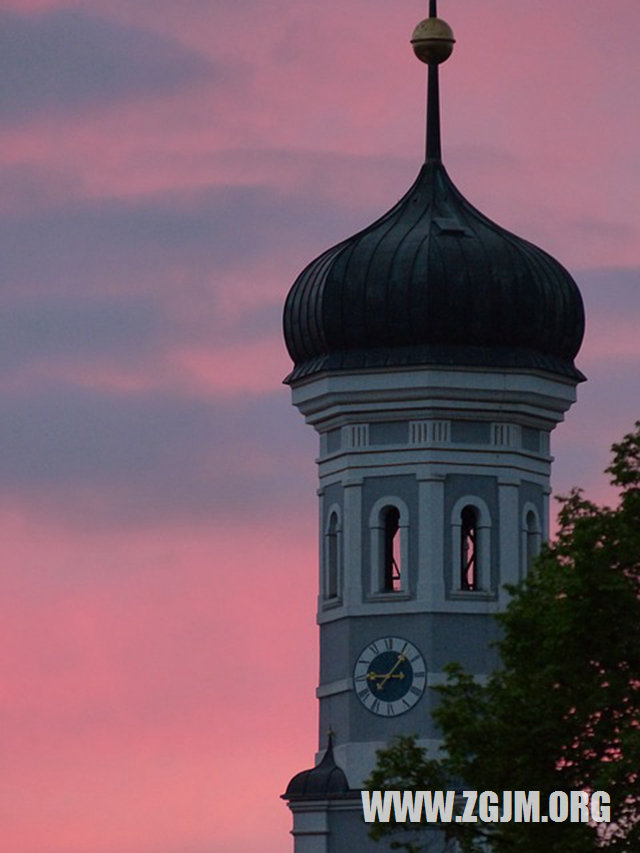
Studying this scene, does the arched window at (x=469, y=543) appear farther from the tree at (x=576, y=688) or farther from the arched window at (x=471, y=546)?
the tree at (x=576, y=688)

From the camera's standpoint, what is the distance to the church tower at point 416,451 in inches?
3664

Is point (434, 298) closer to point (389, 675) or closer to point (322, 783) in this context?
point (389, 675)

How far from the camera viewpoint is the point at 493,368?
93.6 m

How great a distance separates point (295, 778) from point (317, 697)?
1.87m

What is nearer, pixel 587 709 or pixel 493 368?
pixel 587 709

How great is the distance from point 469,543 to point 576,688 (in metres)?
25.0

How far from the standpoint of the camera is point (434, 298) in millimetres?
94062

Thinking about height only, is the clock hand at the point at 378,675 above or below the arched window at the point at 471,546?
below

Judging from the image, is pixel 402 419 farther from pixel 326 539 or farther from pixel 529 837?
pixel 529 837

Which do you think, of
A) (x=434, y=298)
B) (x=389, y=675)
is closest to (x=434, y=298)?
(x=434, y=298)

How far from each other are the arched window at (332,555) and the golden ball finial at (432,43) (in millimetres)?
8439

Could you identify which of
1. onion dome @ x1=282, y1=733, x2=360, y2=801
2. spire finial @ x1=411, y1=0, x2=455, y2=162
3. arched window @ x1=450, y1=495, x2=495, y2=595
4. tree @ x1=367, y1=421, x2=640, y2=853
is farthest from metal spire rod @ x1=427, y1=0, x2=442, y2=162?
tree @ x1=367, y1=421, x2=640, y2=853

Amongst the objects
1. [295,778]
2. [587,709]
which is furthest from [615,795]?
[295,778]

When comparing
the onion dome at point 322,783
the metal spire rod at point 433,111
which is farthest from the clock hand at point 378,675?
the metal spire rod at point 433,111
